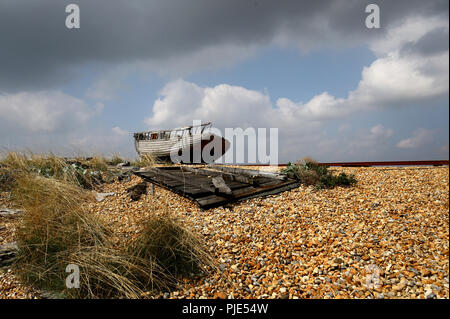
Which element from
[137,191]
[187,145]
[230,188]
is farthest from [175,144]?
[230,188]

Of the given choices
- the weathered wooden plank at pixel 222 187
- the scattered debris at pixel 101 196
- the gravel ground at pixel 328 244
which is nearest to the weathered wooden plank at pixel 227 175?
the weathered wooden plank at pixel 222 187

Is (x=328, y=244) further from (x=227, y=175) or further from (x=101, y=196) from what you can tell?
(x=101, y=196)

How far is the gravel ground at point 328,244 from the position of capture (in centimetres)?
229

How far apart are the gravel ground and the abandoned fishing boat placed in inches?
411

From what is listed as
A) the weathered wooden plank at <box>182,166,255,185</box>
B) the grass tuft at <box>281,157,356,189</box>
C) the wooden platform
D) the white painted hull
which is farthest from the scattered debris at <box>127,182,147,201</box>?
the white painted hull

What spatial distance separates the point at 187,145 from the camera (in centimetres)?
1510

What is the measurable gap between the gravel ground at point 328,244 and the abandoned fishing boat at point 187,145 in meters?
10.4

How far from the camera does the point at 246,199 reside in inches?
198

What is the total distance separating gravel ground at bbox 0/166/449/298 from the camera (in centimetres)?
229

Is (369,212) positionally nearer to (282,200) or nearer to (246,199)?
(282,200)

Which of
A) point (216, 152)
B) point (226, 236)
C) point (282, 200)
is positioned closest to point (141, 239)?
point (226, 236)

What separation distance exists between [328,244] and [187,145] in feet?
42.4

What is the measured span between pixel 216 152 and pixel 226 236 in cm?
1335

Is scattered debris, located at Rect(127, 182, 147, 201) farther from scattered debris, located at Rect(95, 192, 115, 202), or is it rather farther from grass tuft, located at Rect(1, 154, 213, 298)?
grass tuft, located at Rect(1, 154, 213, 298)
